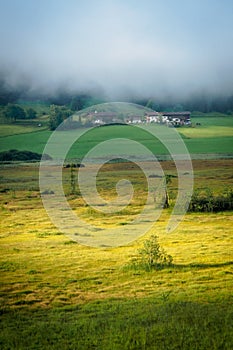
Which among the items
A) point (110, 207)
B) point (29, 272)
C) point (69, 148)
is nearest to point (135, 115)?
point (69, 148)

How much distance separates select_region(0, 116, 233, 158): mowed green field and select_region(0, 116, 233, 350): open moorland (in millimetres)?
39725

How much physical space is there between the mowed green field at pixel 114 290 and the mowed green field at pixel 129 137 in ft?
144

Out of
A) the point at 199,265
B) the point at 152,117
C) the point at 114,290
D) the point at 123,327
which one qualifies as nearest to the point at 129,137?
the point at 152,117

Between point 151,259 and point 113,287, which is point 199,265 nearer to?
point 151,259

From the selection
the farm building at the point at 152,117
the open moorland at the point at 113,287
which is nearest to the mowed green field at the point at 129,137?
the farm building at the point at 152,117

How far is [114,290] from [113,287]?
0.38 metres

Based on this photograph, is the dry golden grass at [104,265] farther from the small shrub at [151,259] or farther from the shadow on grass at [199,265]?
the small shrub at [151,259]

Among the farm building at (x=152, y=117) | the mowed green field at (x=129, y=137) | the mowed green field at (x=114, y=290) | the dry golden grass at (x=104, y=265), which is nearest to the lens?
the mowed green field at (x=114, y=290)

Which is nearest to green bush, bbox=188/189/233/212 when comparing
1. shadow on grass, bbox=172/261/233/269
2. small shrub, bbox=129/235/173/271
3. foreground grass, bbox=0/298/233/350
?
shadow on grass, bbox=172/261/233/269

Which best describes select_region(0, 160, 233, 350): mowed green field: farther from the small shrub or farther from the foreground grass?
the small shrub

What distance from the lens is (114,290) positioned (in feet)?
67.5

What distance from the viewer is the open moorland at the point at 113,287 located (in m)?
16.1

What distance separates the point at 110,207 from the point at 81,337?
956 inches

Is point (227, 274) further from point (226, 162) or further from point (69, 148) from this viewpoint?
point (69, 148)
